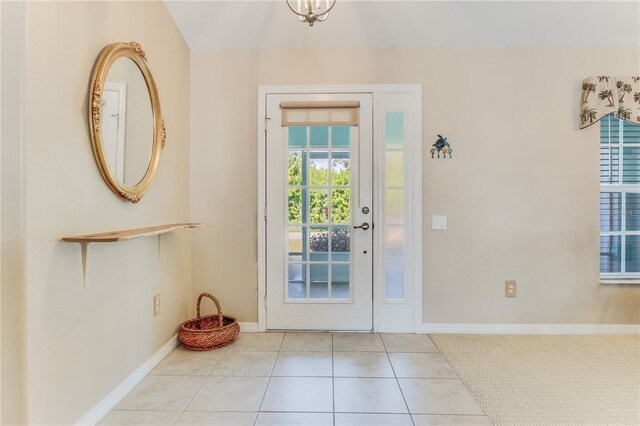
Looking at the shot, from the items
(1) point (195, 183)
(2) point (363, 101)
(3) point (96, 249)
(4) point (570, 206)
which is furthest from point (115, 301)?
(4) point (570, 206)

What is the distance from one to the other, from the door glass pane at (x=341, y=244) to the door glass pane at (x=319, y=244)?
5cm

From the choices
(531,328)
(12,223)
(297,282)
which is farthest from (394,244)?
(12,223)

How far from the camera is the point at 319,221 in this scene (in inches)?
112

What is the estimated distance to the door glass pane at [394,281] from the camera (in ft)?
9.23

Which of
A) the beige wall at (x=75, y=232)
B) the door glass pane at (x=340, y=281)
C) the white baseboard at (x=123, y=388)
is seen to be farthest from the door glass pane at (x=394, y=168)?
the white baseboard at (x=123, y=388)

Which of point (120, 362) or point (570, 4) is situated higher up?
point (570, 4)

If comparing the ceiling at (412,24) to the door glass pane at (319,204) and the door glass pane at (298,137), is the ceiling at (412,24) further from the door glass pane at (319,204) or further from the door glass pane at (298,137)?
the door glass pane at (319,204)

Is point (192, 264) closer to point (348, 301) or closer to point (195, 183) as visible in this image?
point (195, 183)

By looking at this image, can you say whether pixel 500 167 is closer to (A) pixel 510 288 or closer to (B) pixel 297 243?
(A) pixel 510 288

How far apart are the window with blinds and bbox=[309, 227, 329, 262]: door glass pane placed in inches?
89.8

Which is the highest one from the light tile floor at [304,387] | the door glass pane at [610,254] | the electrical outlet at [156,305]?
the door glass pane at [610,254]

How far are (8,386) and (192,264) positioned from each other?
159 cm

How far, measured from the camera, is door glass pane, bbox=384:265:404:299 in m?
2.81

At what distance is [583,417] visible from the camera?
1.73 m
